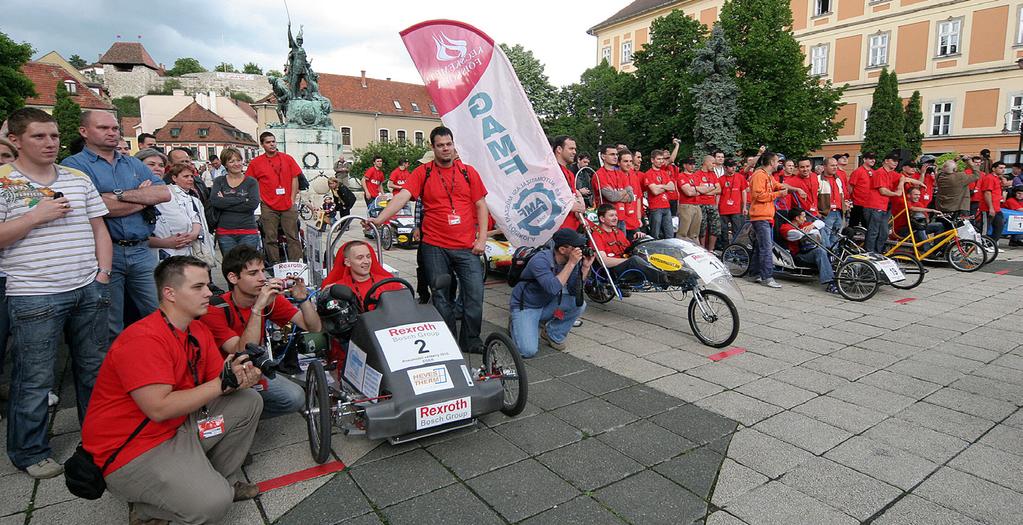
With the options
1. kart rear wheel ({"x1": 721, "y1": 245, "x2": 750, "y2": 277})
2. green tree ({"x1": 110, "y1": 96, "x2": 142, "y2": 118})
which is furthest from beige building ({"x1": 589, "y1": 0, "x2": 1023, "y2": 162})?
green tree ({"x1": 110, "y1": 96, "x2": 142, "y2": 118})

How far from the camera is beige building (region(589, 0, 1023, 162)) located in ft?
102

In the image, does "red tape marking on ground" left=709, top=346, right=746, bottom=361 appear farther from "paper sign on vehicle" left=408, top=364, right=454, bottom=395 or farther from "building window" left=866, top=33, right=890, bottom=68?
"building window" left=866, top=33, right=890, bottom=68

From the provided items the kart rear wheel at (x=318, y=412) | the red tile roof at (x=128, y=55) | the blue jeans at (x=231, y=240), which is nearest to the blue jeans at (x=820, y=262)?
the kart rear wheel at (x=318, y=412)

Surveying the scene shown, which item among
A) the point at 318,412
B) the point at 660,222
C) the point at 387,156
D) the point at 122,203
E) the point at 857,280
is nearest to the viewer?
the point at 318,412

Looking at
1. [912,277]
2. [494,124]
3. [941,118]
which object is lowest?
[912,277]

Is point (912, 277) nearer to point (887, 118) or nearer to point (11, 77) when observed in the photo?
point (887, 118)

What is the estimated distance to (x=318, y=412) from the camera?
11.1ft

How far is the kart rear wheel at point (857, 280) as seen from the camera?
7.36 m

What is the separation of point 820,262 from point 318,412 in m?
7.12

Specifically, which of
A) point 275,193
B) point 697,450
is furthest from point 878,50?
point 697,450

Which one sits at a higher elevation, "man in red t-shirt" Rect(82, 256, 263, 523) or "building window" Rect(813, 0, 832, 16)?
"building window" Rect(813, 0, 832, 16)

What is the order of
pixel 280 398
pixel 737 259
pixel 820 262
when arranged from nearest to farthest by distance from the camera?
pixel 280 398 → pixel 820 262 → pixel 737 259

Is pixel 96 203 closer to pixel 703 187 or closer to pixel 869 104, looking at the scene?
pixel 703 187

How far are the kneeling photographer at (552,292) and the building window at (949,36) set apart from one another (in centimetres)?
3821
